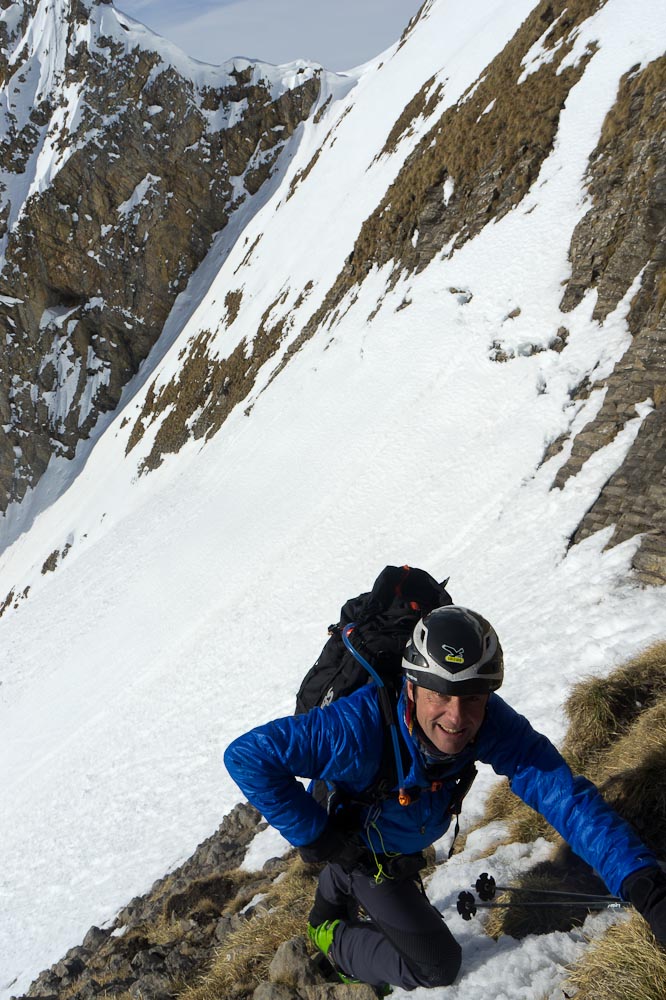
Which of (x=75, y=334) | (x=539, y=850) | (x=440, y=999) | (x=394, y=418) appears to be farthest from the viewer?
(x=75, y=334)

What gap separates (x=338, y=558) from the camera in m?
15.7

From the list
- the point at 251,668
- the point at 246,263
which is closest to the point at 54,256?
the point at 246,263

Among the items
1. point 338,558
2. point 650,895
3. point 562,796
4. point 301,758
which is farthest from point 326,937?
point 338,558

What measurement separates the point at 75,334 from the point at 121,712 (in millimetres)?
57679

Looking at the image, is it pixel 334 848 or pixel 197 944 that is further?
pixel 197 944

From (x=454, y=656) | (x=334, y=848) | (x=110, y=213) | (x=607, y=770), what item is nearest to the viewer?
(x=454, y=656)

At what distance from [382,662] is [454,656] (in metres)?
0.53

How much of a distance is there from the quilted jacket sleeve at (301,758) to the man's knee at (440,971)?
888 mm

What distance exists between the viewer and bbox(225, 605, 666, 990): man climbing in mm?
2973

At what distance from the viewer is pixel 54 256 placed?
66.6 meters

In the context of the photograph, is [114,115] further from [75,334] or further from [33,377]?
[33,377]

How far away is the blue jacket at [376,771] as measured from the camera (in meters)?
2.97

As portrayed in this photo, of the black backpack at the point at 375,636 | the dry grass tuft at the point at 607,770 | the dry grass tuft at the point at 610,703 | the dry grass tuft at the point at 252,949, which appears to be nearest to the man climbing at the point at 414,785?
the black backpack at the point at 375,636

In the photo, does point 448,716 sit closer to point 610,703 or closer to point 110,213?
point 610,703
